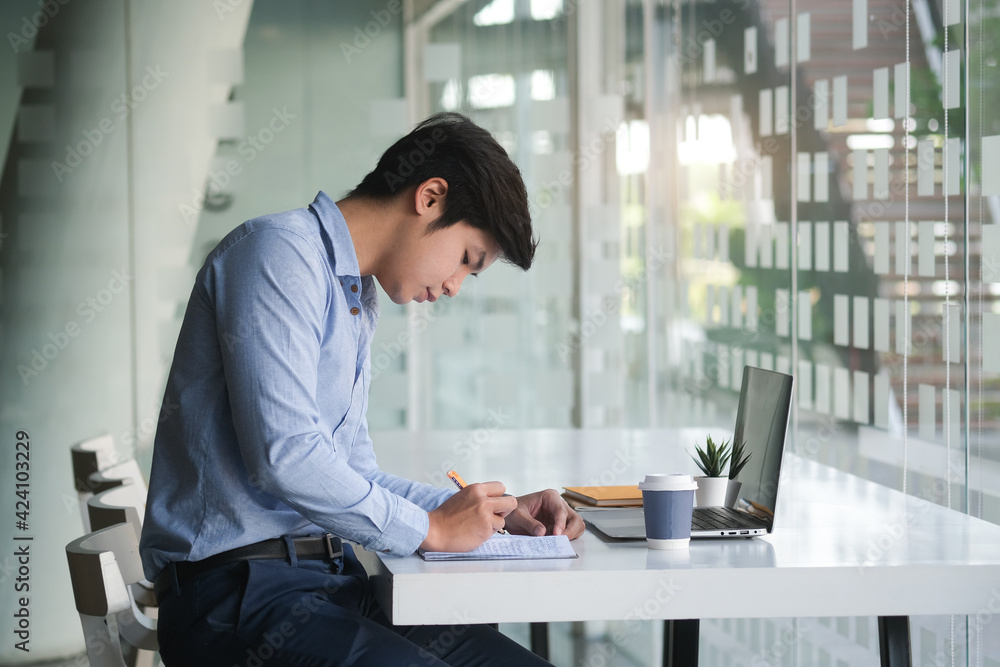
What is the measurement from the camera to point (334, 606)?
4.48 ft

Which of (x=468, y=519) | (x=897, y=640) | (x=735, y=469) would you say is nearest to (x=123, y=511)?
(x=468, y=519)

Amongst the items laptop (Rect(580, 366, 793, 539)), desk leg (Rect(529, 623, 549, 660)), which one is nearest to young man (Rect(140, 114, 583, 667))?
laptop (Rect(580, 366, 793, 539))

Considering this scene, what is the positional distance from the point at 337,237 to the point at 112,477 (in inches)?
42.3

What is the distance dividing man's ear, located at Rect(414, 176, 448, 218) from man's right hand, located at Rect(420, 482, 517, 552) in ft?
1.31

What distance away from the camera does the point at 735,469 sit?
177 centimetres

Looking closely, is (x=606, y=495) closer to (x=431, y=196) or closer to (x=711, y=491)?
(x=711, y=491)

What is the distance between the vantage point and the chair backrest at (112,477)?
2225 mm

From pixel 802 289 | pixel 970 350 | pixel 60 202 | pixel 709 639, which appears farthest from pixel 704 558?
pixel 60 202

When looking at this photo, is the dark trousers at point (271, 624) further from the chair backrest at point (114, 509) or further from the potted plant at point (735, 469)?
the potted plant at point (735, 469)

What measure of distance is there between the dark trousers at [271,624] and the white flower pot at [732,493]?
611 mm

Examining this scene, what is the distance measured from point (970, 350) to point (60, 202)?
2911 millimetres

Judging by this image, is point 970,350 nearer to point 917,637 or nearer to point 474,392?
point 917,637

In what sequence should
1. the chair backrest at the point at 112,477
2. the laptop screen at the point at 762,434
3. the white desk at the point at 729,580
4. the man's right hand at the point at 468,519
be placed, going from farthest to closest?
1. the chair backrest at the point at 112,477
2. the laptop screen at the point at 762,434
3. the man's right hand at the point at 468,519
4. the white desk at the point at 729,580

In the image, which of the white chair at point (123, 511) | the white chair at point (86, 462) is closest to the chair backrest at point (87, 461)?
the white chair at point (86, 462)
